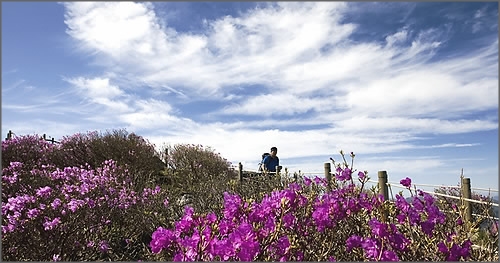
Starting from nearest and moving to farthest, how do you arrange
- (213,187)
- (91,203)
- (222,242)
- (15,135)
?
(222,242) < (91,203) < (213,187) < (15,135)

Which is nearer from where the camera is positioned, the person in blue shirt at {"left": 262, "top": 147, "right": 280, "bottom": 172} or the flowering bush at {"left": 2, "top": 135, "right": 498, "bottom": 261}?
the flowering bush at {"left": 2, "top": 135, "right": 498, "bottom": 261}

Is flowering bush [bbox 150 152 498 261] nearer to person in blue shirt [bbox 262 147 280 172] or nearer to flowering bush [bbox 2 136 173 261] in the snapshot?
flowering bush [bbox 2 136 173 261]

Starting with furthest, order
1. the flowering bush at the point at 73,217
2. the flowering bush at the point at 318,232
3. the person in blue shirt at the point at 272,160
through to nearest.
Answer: the person in blue shirt at the point at 272,160, the flowering bush at the point at 73,217, the flowering bush at the point at 318,232

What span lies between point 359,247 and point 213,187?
449 cm

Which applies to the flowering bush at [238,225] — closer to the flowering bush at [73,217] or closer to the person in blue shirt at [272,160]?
the flowering bush at [73,217]

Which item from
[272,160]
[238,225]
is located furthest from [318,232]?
[272,160]

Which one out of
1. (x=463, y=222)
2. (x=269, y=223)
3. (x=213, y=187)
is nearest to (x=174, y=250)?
(x=269, y=223)

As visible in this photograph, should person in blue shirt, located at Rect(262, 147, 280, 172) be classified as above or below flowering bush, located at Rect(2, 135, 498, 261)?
above

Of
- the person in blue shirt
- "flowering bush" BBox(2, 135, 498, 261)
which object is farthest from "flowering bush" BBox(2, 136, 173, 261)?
the person in blue shirt

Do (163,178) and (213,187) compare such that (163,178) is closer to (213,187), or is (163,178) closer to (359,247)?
(213,187)

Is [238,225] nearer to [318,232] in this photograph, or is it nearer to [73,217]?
[318,232]

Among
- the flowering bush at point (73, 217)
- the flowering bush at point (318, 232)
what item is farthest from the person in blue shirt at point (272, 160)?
the flowering bush at point (318, 232)

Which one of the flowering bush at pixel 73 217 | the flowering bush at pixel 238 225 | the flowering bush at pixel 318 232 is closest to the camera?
the flowering bush at pixel 318 232

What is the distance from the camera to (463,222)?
3.23 metres
